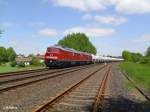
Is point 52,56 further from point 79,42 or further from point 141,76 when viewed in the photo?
point 79,42

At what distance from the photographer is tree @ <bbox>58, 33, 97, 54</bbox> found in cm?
17004

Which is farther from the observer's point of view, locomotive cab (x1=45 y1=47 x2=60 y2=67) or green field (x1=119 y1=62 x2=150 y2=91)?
locomotive cab (x1=45 y1=47 x2=60 y2=67)

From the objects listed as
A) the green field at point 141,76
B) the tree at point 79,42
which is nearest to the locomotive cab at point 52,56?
the green field at point 141,76

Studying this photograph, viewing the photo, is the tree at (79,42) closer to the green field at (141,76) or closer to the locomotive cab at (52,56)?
the green field at (141,76)

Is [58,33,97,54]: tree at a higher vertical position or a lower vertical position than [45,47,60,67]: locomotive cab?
higher

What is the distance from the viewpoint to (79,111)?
11836mm

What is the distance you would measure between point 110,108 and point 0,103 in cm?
408

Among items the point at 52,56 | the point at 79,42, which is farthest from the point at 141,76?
the point at 79,42

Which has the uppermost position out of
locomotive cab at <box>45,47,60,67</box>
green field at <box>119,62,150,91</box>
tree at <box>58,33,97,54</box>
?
tree at <box>58,33,97,54</box>

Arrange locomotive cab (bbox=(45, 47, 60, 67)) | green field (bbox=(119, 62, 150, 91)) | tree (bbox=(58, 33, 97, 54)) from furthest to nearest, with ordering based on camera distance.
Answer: tree (bbox=(58, 33, 97, 54)) → locomotive cab (bbox=(45, 47, 60, 67)) → green field (bbox=(119, 62, 150, 91))

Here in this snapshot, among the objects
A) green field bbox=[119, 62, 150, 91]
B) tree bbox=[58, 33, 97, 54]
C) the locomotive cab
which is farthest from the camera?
tree bbox=[58, 33, 97, 54]

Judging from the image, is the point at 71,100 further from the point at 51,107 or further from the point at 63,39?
the point at 63,39

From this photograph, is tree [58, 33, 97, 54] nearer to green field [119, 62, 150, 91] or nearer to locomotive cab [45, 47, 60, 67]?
green field [119, 62, 150, 91]

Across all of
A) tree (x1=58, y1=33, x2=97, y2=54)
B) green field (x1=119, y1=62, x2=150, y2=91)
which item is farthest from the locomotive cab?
tree (x1=58, y1=33, x2=97, y2=54)
